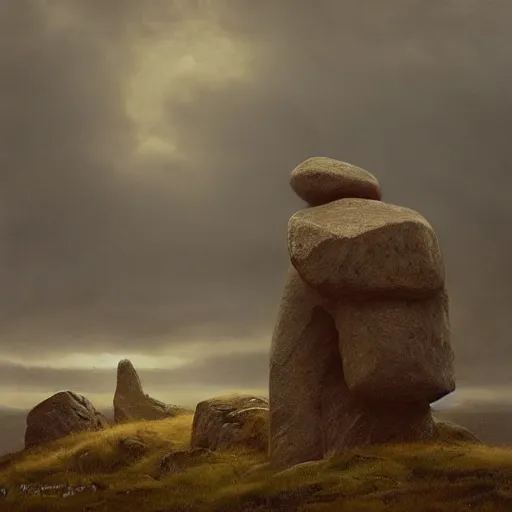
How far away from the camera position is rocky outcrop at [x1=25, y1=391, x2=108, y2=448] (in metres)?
30.9

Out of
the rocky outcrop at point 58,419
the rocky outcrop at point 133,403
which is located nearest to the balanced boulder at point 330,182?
the rocky outcrop at point 58,419

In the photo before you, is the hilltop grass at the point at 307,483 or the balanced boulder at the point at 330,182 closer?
the hilltop grass at the point at 307,483

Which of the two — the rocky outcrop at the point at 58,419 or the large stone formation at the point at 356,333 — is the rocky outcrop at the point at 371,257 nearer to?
the large stone formation at the point at 356,333

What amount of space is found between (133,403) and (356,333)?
1904 cm

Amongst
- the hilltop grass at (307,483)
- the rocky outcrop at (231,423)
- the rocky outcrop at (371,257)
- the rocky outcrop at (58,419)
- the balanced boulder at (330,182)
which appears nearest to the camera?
the hilltop grass at (307,483)

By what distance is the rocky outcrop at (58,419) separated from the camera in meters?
30.9

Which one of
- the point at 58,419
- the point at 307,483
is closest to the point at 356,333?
the point at 307,483

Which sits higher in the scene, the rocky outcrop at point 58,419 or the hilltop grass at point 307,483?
the rocky outcrop at point 58,419

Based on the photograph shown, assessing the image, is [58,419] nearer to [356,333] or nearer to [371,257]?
[356,333]

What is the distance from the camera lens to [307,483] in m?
16.8

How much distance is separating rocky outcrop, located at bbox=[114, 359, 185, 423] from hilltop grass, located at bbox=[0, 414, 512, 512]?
1213 cm

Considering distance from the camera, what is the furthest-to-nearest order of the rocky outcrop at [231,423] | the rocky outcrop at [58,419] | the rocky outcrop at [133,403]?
the rocky outcrop at [133,403] < the rocky outcrop at [58,419] < the rocky outcrop at [231,423]

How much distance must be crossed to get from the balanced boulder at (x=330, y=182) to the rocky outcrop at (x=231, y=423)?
23.1ft

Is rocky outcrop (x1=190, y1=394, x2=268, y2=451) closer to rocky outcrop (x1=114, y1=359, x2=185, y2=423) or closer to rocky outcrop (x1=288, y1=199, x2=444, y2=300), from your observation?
rocky outcrop (x1=288, y1=199, x2=444, y2=300)
